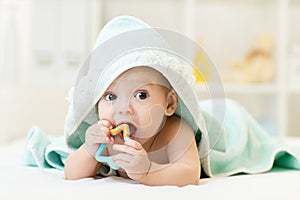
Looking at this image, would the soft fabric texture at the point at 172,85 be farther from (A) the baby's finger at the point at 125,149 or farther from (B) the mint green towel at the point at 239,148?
(A) the baby's finger at the point at 125,149

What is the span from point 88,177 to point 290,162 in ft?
1.53

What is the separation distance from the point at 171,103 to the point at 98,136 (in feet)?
0.51

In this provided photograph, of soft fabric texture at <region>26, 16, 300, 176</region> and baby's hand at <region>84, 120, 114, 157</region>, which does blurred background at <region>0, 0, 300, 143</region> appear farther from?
baby's hand at <region>84, 120, 114, 157</region>

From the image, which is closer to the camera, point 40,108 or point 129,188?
point 129,188

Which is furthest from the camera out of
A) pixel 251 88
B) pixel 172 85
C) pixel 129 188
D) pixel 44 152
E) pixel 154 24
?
pixel 154 24

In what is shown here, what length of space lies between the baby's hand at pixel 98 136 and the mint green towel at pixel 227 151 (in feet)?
0.39

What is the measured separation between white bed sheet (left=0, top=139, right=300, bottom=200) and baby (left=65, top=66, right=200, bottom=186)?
0.10ft

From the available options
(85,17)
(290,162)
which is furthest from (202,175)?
(85,17)

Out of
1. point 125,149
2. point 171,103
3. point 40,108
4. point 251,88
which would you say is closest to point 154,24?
point 251,88

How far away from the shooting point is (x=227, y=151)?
3.56 feet

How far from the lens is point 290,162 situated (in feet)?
3.68

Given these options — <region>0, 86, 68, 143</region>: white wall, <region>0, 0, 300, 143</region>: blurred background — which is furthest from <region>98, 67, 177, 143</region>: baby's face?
<region>0, 86, 68, 143</region>: white wall

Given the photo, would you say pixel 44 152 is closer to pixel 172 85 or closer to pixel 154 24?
pixel 172 85

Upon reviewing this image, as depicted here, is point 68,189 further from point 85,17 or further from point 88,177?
point 85,17
